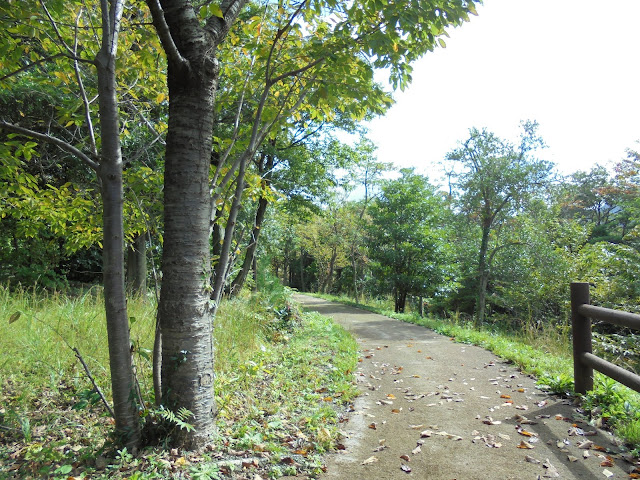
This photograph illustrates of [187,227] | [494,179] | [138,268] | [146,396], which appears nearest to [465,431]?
[146,396]

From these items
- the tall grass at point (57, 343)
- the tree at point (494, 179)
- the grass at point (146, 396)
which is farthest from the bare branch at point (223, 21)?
the tree at point (494, 179)

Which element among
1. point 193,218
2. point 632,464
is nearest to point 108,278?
point 193,218

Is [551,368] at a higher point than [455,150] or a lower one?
lower

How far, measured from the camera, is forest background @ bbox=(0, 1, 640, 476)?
312cm

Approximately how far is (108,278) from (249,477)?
179 cm

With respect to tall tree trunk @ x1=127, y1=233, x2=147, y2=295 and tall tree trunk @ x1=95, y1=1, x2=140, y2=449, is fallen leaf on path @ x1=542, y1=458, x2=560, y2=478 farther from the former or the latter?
tall tree trunk @ x1=127, y1=233, x2=147, y2=295

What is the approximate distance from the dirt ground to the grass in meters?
0.34

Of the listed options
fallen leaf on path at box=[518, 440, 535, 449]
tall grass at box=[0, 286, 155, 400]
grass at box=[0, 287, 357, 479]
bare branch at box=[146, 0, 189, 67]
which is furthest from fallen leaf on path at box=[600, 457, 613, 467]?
bare branch at box=[146, 0, 189, 67]

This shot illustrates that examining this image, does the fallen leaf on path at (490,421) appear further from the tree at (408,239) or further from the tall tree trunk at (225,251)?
the tree at (408,239)

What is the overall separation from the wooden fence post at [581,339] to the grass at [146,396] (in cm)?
252

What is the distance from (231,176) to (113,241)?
3.89 ft

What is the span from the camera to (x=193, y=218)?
314 centimetres

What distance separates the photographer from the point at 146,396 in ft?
12.0

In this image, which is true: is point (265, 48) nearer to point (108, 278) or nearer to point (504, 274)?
point (108, 278)
